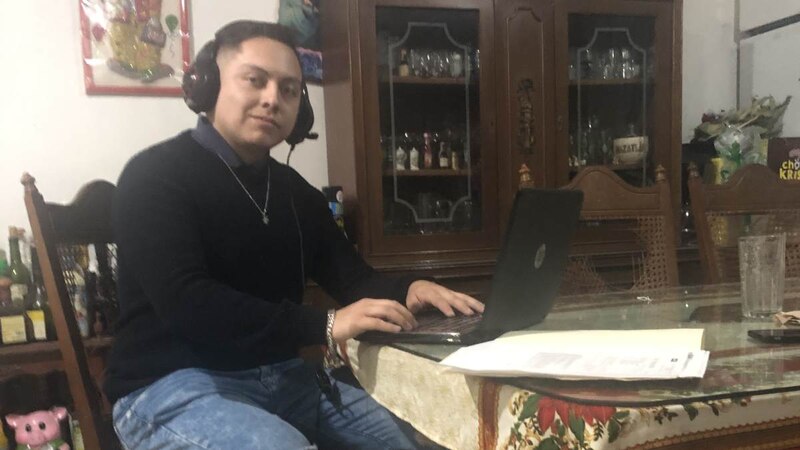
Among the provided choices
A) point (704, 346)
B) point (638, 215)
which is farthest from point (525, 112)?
point (704, 346)

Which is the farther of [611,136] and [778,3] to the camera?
[778,3]

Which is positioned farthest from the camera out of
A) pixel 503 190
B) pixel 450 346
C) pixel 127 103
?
pixel 503 190

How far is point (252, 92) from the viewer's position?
1.18 meters

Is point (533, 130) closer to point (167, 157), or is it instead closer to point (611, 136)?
point (611, 136)

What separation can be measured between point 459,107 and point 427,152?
18 centimetres

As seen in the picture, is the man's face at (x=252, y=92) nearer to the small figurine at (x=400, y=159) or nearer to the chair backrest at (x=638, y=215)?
the chair backrest at (x=638, y=215)

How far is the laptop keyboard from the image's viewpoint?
888 millimetres

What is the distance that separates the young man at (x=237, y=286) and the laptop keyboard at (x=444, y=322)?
3 cm

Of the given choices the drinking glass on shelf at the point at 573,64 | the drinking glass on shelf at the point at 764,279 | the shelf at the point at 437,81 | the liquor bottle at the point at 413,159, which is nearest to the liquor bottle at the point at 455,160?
the liquor bottle at the point at 413,159

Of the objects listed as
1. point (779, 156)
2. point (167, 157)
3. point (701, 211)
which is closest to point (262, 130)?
point (167, 157)

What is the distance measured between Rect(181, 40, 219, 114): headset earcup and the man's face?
11 mm

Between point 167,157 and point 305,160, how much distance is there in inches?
40.5

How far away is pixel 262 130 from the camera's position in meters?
1.19

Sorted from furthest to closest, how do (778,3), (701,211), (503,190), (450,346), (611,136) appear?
(778,3), (611,136), (503,190), (701,211), (450,346)
